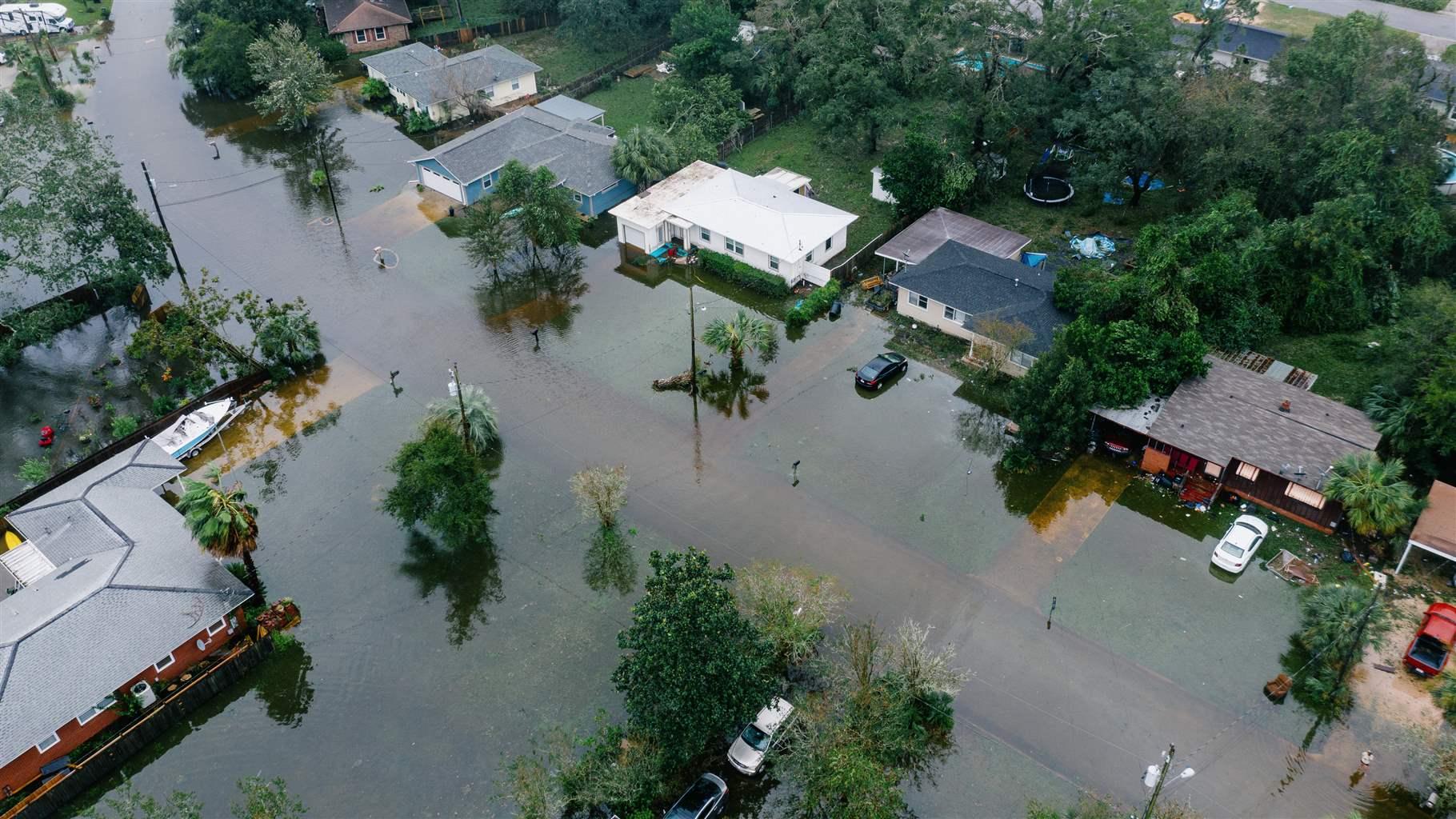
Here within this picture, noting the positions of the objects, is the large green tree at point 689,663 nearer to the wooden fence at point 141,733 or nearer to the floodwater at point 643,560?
the floodwater at point 643,560

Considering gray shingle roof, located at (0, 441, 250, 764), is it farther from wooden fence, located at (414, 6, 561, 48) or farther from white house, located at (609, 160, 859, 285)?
wooden fence, located at (414, 6, 561, 48)

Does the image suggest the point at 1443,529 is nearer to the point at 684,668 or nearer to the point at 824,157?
the point at 684,668

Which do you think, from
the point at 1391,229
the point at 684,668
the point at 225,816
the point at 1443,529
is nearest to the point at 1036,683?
the point at 684,668

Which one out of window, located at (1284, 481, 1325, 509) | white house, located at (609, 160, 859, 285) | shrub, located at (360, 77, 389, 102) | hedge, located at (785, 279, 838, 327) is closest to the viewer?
window, located at (1284, 481, 1325, 509)

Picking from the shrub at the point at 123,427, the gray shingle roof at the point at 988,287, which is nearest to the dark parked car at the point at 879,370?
the gray shingle roof at the point at 988,287

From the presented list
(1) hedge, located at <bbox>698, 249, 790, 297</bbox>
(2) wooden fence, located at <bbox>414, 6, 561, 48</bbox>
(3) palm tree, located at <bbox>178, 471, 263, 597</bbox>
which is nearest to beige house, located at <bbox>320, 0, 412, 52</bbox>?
(2) wooden fence, located at <bbox>414, 6, 561, 48</bbox>
